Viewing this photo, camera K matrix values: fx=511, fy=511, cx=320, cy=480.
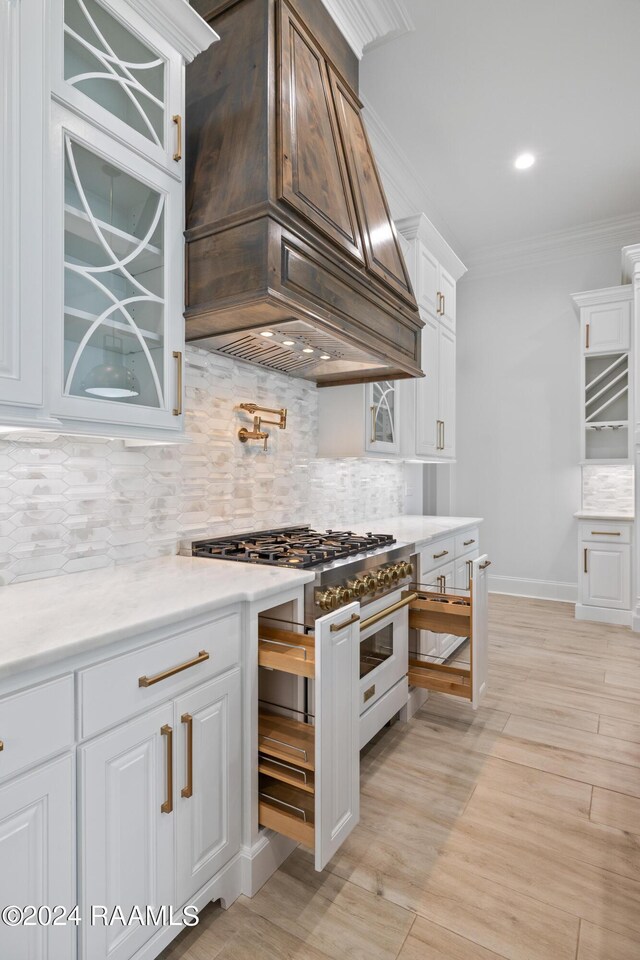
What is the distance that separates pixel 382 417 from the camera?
3.03 m

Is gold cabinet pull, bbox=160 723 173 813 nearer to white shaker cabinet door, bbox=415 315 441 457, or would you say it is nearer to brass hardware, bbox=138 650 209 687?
brass hardware, bbox=138 650 209 687

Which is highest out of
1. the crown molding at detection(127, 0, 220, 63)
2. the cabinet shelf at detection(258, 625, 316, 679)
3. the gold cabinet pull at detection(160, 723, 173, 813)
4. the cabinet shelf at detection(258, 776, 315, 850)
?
the crown molding at detection(127, 0, 220, 63)

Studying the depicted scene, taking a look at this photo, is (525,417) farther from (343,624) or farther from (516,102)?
(343,624)

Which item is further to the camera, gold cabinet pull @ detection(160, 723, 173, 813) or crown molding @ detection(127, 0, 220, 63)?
crown molding @ detection(127, 0, 220, 63)

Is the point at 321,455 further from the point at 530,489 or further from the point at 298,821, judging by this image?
the point at 530,489

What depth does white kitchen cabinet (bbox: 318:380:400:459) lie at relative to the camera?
280 centimetres

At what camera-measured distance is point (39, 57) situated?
1.22 meters

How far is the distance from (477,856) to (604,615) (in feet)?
10.3

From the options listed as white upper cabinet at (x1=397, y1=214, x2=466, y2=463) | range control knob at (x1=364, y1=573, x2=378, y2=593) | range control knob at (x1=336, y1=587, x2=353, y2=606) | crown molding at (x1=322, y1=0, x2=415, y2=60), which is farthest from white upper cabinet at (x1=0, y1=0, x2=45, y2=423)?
white upper cabinet at (x1=397, y1=214, x2=466, y2=463)

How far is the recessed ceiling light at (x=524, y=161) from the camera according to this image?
359 cm

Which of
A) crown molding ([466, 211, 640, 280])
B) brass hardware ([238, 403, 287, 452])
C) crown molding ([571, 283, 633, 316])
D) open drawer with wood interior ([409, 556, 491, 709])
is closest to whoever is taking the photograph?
open drawer with wood interior ([409, 556, 491, 709])

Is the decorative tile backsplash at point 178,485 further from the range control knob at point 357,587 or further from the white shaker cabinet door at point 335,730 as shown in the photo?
the white shaker cabinet door at point 335,730

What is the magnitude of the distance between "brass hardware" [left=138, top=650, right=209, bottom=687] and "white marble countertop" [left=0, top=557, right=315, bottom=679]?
12 centimetres

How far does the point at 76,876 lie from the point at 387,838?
3.49ft
